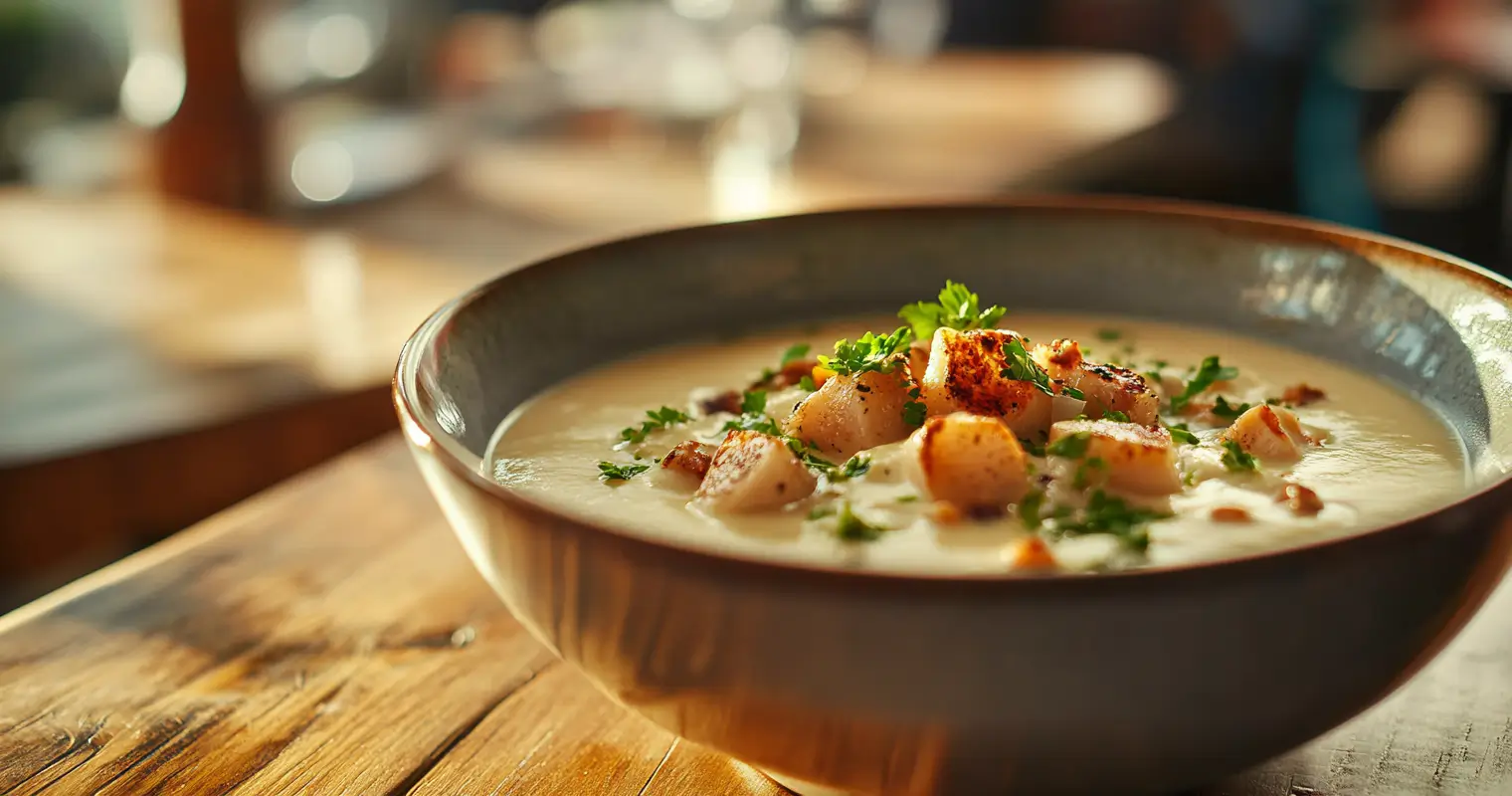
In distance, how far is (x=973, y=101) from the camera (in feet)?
19.3

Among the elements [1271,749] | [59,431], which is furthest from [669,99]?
[1271,749]

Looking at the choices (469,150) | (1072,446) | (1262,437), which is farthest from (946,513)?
(469,150)

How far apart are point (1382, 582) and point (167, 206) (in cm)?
421

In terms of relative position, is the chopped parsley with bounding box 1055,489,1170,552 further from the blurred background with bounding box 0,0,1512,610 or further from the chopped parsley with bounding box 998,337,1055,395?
the blurred background with bounding box 0,0,1512,610

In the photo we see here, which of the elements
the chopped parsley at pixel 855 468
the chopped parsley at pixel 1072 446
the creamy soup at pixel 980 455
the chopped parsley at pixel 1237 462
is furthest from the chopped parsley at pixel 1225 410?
the chopped parsley at pixel 855 468

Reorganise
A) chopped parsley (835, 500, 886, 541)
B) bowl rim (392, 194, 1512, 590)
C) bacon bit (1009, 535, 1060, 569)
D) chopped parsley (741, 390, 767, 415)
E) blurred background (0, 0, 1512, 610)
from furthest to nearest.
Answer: blurred background (0, 0, 1512, 610)
chopped parsley (741, 390, 767, 415)
chopped parsley (835, 500, 886, 541)
bacon bit (1009, 535, 1060, 569)
bowl rim (392, 194, 1512, 590)

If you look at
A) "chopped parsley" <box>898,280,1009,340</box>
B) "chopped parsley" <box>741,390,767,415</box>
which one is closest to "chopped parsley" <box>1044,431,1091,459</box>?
"chopped parsley" <box>898,280,1009,340</box>

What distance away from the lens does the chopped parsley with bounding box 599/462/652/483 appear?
1210 mm

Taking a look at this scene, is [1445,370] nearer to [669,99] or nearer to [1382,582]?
[1382,582]

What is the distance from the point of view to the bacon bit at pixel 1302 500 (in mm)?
1094

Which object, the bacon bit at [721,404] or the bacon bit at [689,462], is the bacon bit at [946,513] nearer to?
the bacon bit at [689,462]

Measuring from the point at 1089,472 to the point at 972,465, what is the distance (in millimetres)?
105

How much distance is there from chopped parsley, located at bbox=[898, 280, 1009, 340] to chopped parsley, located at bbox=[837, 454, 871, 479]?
0.80 feet

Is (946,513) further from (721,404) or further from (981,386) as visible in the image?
(721,404)
